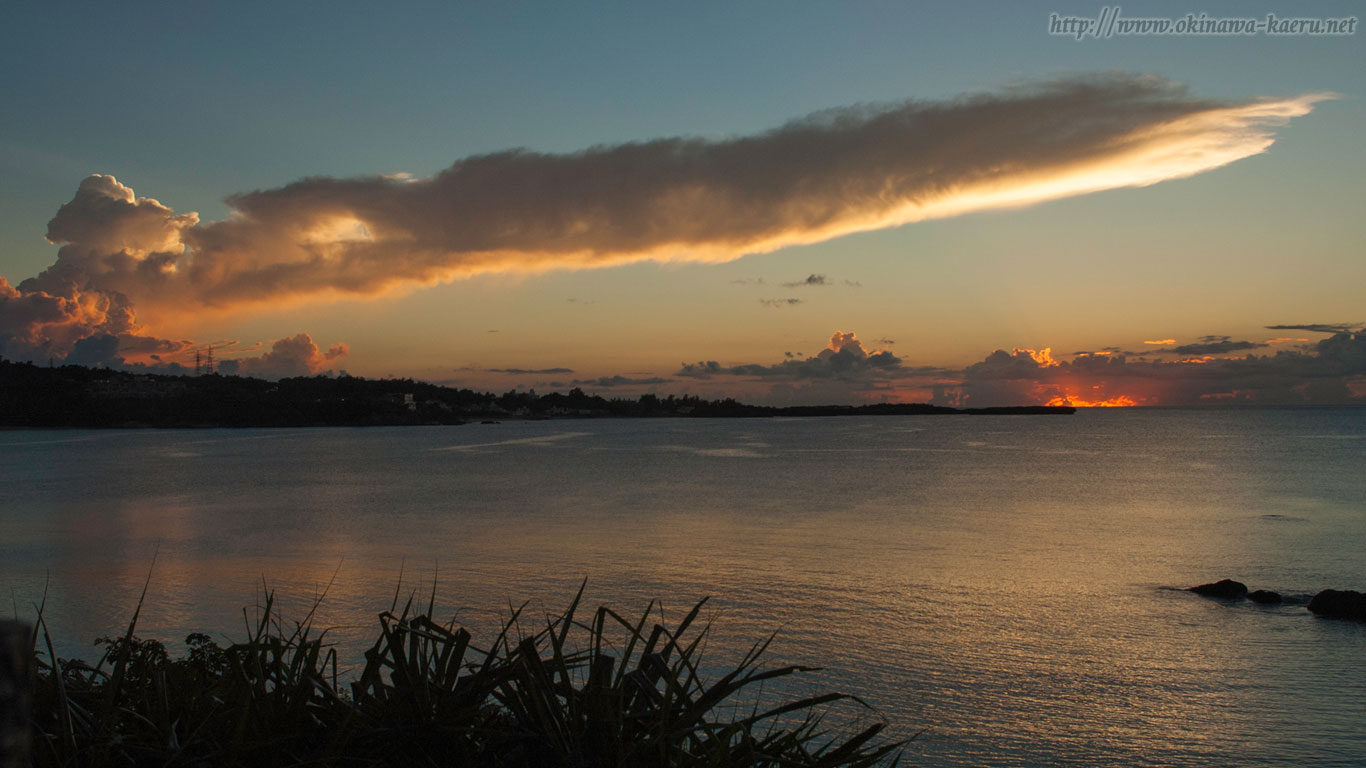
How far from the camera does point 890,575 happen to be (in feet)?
64.4

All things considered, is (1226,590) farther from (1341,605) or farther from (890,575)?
(890,575)

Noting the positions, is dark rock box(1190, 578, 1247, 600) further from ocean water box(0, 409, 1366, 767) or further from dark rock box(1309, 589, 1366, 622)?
dark rock box(1309, 589, 1366, 622)

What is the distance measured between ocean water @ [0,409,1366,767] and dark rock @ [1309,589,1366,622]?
307 millimetres

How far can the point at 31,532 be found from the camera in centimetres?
2798

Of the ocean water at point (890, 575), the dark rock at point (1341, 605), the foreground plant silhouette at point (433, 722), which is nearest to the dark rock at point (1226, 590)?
the ocean water at point (890, 575)

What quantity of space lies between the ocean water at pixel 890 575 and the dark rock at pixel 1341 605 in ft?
1.01

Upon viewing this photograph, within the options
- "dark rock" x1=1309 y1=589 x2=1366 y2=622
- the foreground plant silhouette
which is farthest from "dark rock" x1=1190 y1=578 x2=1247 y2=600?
the foreground plant silhouette

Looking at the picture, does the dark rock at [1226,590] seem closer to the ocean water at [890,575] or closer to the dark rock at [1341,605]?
the ocean water at [890,575]

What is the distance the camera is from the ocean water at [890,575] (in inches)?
433

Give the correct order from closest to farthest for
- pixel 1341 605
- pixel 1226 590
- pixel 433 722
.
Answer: pixel 433 722 → pixel 1341 605 → pixel 1226 590

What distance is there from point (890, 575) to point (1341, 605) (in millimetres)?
7867

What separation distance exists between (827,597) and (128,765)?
48.9 feet

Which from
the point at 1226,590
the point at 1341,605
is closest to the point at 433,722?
the point at 1341,605

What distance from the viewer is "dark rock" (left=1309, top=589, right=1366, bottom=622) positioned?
15242 millimetres
